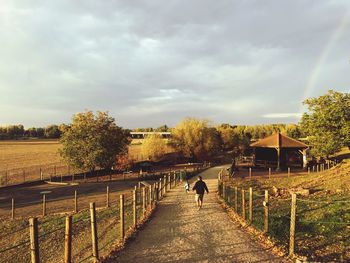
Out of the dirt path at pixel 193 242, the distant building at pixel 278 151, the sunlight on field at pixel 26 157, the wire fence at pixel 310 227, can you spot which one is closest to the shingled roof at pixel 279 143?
the distant building at pixel 278 151

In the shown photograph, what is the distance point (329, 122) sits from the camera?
37281 millimetres

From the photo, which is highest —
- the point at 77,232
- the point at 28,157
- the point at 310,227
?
the point at 310,227

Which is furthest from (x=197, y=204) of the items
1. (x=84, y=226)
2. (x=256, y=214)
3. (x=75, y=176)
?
(x=75, y=176)

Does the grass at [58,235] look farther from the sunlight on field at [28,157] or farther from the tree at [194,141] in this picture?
the tree at [194,141]

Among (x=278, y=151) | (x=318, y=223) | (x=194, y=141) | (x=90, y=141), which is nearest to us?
(x=318, y=223)

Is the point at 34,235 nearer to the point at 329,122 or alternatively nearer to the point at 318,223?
the point at 318,223

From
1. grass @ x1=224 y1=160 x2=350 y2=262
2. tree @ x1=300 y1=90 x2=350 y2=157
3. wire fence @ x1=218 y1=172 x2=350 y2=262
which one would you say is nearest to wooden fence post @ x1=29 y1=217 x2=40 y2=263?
wire fence @ x1=218 y1=172 x2=350 y2=262

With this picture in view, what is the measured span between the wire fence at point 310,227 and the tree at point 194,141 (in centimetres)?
5147

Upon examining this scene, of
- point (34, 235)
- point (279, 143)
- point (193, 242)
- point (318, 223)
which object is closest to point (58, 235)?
point (193, 242)

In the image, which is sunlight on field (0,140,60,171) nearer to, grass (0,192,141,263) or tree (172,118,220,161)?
tree (172,118,220,161)

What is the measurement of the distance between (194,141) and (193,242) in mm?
58965

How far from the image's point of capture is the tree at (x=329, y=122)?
119 feet

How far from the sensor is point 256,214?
1599cm

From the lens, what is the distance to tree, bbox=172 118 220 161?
69.3m
